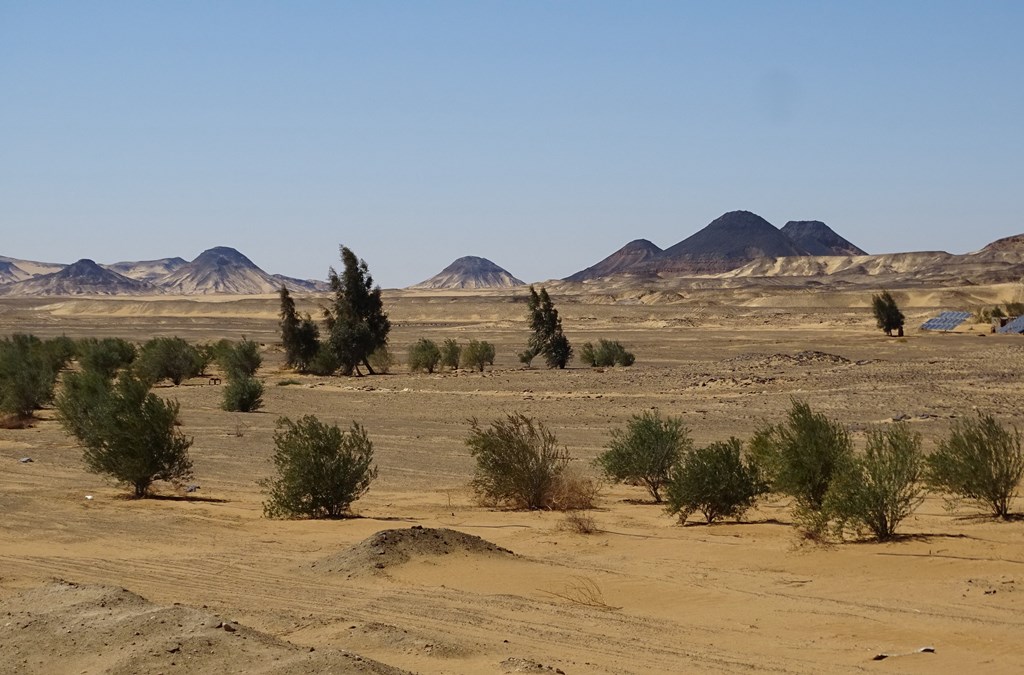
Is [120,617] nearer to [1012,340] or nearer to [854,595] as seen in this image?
[854,595]

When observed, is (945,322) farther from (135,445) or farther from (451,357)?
(135,445)

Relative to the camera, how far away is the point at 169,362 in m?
49.2

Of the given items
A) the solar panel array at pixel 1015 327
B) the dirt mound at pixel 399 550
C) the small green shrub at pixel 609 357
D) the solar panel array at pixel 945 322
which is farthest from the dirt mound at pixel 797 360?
the dirt mound at pixel 399 550

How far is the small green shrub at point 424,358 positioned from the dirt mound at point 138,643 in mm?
43696

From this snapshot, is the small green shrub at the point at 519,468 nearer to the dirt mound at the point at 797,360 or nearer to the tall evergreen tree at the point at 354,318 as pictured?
the dirt mound at the point at 797,360

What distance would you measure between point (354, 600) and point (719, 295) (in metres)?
133

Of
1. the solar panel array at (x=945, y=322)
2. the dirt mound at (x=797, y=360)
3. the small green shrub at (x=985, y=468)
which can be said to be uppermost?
the solar panel array at (x=945, y=322)

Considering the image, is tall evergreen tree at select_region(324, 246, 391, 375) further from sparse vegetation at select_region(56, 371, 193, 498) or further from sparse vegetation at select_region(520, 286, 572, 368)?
sparse vegetation at select_region(56, 371, 193, 498)

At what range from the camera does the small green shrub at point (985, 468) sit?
15.7 m

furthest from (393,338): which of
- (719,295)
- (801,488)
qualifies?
(801,488)

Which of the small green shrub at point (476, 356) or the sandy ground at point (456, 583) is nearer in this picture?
the sandy ground at point (456, 583)

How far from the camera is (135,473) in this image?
20.4m

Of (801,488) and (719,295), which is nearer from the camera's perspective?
(801,488)

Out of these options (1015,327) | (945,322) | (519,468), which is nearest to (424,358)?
(519,468)
